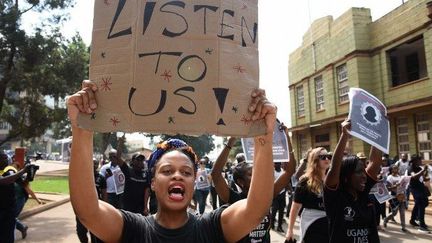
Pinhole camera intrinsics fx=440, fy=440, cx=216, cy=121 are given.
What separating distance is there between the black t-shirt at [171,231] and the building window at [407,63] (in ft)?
58.3

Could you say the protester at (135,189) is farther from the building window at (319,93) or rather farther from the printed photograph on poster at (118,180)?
the building window at (319,93)

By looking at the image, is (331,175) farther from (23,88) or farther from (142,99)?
(23,88)

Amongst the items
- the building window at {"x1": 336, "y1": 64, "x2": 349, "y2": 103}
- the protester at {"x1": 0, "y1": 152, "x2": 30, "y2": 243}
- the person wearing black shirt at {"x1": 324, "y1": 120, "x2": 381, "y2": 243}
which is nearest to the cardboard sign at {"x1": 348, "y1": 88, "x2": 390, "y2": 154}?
the person wearing black shirt at {"x1": 324, "y1": 120, "x2": 381, "y2": 243}

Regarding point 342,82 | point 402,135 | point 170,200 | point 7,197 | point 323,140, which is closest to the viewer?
point 170,200

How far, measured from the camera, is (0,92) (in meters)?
15.0

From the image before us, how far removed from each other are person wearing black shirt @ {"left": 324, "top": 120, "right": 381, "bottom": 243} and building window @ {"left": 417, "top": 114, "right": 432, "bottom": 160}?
13.7 meters

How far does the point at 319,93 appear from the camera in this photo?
23984 millimetres

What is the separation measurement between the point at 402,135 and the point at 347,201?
49.8ft

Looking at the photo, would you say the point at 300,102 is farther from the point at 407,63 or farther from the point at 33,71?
the point at 33,71

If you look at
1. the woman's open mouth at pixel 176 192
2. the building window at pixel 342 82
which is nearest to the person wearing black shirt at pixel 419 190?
the woman's open mouth at pixel 176 192

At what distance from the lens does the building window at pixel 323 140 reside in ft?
75.1

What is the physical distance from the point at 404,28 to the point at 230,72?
17096mm

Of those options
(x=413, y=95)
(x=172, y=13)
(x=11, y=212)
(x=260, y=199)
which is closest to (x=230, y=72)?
(x=172, y=13)

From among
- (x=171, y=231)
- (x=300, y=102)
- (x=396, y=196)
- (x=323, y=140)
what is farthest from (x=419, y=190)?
(x=300, y=102)
